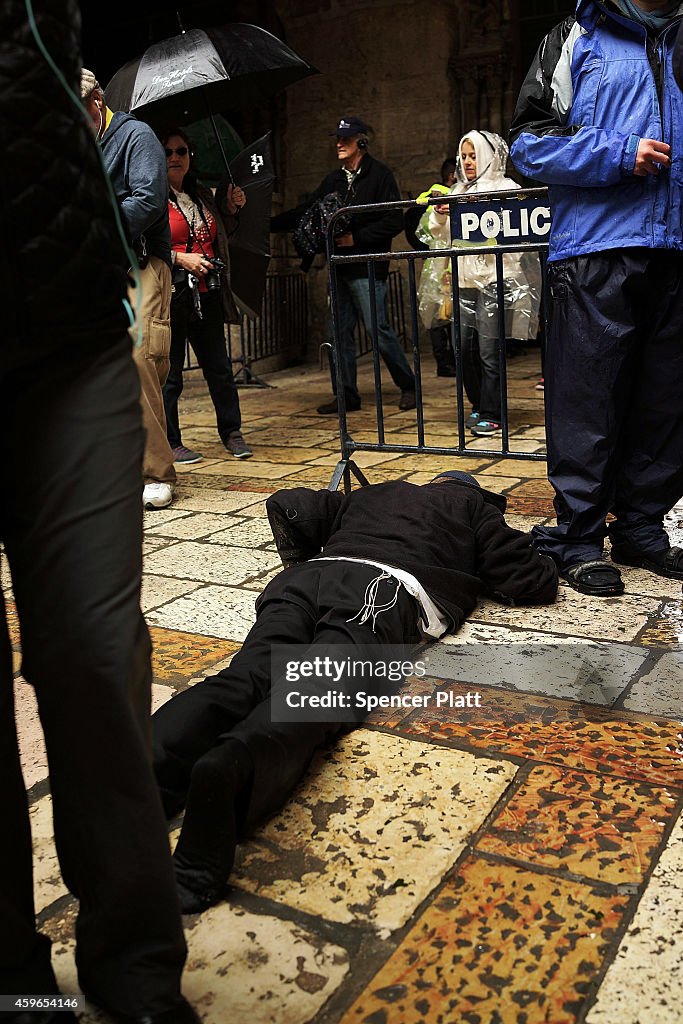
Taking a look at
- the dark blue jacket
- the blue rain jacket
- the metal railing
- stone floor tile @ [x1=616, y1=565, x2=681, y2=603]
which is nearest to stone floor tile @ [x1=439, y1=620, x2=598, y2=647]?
stone floor tile @ [x1=616, y1=565, x2=681, y2=603]

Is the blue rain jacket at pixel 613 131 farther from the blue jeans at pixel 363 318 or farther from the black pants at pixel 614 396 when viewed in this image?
the blue jeans at pixel 363 318

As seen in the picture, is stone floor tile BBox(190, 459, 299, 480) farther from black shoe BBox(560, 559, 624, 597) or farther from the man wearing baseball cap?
black shoe BBox(560, 559, 624, 597)

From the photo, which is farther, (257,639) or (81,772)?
(257,639)

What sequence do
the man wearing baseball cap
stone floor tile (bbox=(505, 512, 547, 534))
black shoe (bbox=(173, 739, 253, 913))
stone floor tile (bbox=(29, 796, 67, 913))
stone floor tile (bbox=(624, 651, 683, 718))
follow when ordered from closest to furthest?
black shoe (bbox=(173, 739, 253, 913))
stone floor tile (bbox=(29, 796, 67, 913))
stone floor tile (bbox=(624, 651, 683, 718))
stone floor tile (bbox=(505, 512, 547, 534))
the man wearing baseball cap

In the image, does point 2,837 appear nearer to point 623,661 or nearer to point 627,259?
point 623,661

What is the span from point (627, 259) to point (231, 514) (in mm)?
2223

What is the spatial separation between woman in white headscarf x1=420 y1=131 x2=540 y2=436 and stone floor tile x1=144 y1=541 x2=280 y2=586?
2350 millimetres

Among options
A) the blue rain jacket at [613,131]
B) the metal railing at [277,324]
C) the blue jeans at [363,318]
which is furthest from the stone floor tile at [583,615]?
the metal railing at [277,324]

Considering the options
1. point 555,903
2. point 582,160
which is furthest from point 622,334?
point 555,903

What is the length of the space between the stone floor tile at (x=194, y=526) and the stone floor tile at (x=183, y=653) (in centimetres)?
120

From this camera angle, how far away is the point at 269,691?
220 cm

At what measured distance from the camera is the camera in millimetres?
5638

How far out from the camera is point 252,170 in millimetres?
6379

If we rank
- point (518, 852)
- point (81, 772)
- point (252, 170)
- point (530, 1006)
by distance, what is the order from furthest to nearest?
point (252, 170), point (518, 852), point (530, 1006), point (81, 772)
